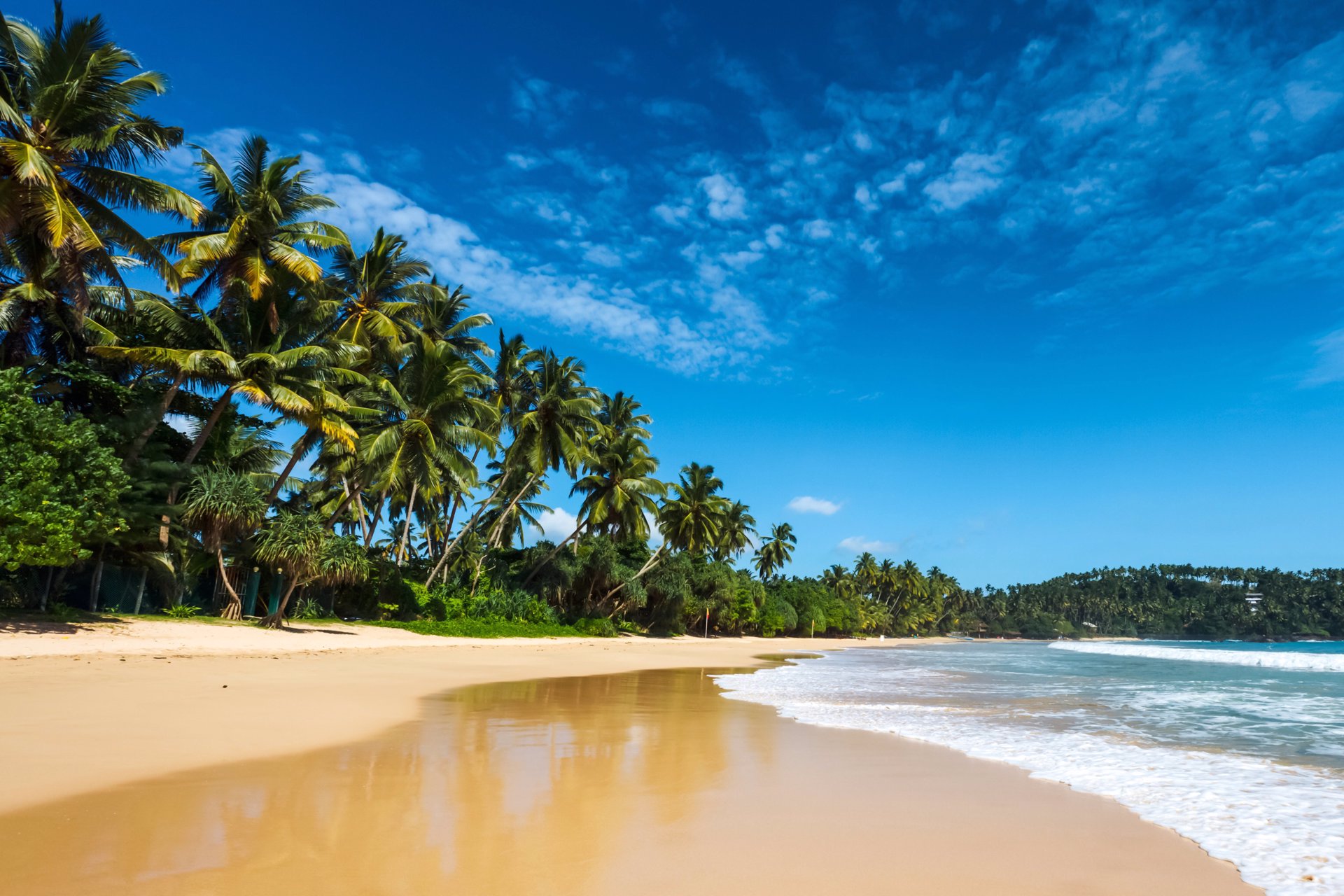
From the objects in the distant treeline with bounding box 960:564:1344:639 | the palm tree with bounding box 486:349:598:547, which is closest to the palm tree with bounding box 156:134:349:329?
the palm tree with bounding box 486:349:598:547

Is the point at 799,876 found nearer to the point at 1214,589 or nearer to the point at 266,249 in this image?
the point at 266,249

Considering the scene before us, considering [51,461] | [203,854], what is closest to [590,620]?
[51,461]

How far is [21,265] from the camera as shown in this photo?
15820 millimetres

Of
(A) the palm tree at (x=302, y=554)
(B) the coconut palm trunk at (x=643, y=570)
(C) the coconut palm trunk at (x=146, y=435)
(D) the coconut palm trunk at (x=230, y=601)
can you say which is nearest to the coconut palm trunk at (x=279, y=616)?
(A) the palm tree at (x=302, y=554)

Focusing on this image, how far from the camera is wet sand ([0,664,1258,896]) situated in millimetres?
3555

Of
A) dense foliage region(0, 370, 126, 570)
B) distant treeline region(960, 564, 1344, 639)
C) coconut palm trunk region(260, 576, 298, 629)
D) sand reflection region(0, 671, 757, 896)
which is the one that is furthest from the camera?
distant treeline region(960, 564, 1344, 639)

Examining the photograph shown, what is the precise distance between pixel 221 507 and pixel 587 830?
687 inches

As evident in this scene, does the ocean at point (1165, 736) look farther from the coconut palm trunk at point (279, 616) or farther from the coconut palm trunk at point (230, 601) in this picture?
the coconut palm trunk at point (230, 601)

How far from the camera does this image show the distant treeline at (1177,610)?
414 ft

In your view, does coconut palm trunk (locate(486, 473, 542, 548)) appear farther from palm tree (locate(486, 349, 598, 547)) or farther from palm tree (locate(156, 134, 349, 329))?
palm tree (locate(156, 134, 349, 329))

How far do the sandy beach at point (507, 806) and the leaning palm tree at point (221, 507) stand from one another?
8.71 m

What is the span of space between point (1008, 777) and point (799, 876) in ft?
12.1

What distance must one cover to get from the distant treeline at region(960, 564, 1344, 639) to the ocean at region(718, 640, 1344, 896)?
11459cm

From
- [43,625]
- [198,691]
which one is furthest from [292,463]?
[198,691]
